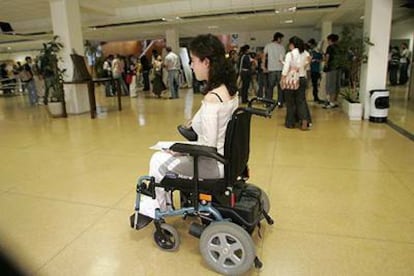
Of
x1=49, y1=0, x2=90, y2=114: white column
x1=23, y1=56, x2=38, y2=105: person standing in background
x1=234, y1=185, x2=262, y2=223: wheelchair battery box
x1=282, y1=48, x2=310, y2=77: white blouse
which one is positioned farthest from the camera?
x1=23, y1=56, x2=38, y2=105: person standing in background

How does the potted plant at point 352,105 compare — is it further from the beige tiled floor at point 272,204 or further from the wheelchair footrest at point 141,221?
the wheelchair footrest at point 141,221

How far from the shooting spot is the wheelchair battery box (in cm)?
182

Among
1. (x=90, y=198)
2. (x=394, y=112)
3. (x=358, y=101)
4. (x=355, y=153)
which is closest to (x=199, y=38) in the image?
(x=90, y=198)

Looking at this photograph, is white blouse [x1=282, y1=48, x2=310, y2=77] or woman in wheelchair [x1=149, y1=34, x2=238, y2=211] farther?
white blouse [x1=282, y1=48, x2=310, y2=77]

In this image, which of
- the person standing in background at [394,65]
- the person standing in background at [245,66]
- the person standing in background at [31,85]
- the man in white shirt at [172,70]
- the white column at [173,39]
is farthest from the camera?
the white column at [173,39]

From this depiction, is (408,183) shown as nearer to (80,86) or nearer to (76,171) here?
(76,171)

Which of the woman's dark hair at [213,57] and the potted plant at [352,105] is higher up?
the woman's dark hair at [213,57]

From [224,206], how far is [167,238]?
436mm

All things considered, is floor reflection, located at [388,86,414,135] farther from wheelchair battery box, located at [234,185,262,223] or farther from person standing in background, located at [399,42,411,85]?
wheelchair battery box, located at [234,185,262,223]

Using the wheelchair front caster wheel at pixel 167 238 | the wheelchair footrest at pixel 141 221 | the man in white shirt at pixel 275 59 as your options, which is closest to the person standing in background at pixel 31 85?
the man in white shirt at pixel 275 59

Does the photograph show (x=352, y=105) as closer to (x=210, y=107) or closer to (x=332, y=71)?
(x=332, y=71)

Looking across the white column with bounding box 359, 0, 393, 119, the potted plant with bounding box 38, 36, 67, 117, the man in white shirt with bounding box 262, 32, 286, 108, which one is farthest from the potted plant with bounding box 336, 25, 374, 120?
the potted plant with bounding box 38, 36, 67, 117

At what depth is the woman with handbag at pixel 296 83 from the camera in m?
4.95

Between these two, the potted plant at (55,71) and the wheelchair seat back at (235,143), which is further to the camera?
the potted plant at (55,71)
